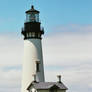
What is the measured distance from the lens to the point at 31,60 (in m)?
65.7

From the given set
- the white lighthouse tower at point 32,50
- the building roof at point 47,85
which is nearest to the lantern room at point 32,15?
the white lighthouse tower at point 32,50

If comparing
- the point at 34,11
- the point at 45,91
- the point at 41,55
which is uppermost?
the point at 34,11

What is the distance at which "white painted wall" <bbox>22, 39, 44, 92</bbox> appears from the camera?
2556 inches

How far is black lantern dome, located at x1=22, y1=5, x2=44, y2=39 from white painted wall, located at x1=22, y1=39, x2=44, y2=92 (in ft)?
2.49

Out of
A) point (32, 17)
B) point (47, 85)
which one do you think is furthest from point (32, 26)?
point (47, 85)

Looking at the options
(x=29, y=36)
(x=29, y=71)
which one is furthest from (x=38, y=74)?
(x=29, y=36)

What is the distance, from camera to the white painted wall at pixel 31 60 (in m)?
64.9

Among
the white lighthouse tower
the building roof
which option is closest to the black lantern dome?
the white lighthouse tower

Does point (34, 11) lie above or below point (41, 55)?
above

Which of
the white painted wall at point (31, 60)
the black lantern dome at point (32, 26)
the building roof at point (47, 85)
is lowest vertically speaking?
the building roof at point (47, 85)

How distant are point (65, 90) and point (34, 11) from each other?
12418mm

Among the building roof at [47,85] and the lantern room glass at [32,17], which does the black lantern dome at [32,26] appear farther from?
the building roof at [47,85]

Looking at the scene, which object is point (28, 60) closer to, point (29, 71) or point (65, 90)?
point (29, 71)

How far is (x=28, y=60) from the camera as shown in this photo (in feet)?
216
